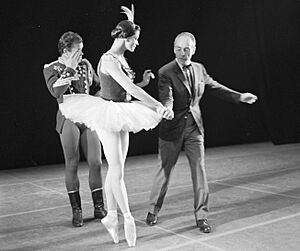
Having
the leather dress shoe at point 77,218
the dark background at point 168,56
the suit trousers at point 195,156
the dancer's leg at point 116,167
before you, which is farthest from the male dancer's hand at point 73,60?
the dark background at point 168,56

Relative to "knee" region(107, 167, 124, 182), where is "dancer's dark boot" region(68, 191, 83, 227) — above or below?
below

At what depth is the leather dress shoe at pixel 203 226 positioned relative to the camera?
343 centimetres

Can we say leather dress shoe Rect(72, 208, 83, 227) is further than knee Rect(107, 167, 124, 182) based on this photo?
Yes

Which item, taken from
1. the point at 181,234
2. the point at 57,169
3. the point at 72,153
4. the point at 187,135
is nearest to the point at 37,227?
the point at 72,153

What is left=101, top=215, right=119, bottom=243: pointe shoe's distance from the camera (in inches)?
125

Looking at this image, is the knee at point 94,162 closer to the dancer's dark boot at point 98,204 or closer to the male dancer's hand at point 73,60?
the dancer's dark boot at point 98,204

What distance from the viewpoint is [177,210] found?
4.09m

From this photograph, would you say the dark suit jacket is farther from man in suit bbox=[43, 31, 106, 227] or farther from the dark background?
the dark background

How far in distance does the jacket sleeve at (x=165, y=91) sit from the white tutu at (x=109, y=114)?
0.15 metres

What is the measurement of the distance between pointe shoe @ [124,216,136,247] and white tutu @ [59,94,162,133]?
57 centimetres

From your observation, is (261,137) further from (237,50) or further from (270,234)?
(270,234)

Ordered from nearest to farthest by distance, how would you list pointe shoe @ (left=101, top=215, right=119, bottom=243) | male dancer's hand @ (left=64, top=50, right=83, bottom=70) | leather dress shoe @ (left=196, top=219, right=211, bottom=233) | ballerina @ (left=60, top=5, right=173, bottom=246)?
ballerina @ (left=60, top=5, right=173, bottom=246) → pointe shoe @ (left=101, top=215, right=119, bottom=243) → male dancer's hand @ (left=64, top=50, right=83, bottom=70) → leather dress shoe @ (left=196, top=219, right=211, bottom=233)

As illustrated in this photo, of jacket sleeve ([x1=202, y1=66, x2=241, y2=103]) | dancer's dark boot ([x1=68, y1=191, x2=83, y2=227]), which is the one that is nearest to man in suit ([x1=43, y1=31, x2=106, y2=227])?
dancer's dark boot ([x1=68, y1=191, x2=83, y2=227])

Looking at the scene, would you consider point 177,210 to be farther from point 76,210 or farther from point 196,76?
point 196,76
